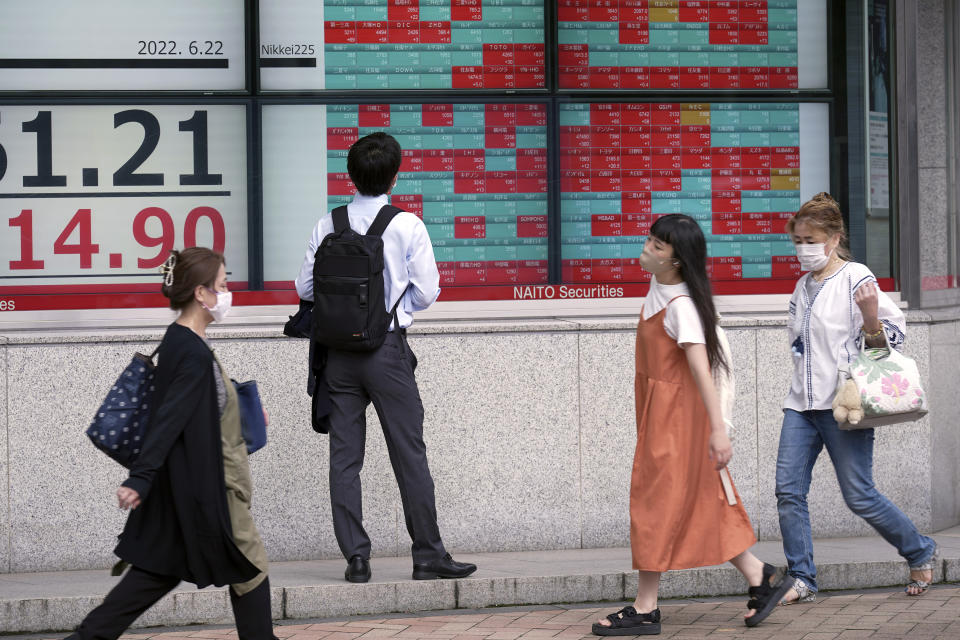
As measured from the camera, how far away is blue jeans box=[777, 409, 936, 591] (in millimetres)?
6023

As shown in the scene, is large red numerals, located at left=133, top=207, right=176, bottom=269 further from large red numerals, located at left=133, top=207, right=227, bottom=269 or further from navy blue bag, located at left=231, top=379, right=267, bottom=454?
navy blue bag, located at left=231, top=379, right=267, bottom=454

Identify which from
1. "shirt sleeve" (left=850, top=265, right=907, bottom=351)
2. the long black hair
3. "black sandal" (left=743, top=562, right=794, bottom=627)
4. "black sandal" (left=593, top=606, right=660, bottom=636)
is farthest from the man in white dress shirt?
"shirt sleeve" (left=850, top=265, right=907, bottom=351)

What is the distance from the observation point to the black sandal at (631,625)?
18.3ft

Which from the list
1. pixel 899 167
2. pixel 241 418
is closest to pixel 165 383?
pixel 241 418

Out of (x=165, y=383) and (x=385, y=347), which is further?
(x=385, y=347)

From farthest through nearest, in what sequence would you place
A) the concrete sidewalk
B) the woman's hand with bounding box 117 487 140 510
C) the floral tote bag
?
1. the concrete sidewalk
2. the floral tote bag
3. the woman's hand with bounding box 117 487 140 510

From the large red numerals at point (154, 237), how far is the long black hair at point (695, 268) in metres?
3.18

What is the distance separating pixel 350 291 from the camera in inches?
234

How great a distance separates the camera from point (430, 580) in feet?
20.6

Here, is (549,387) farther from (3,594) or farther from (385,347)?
(3,594)

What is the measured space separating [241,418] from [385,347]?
1.47 metres

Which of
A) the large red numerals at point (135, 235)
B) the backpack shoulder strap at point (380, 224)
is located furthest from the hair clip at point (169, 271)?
the large red numerals at point (135, 235)

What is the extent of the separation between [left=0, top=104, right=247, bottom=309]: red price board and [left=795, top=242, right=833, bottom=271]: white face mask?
3138mm

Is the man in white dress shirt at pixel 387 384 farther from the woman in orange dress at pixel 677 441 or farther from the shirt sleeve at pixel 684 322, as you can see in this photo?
the shirt sleeve at pixel 684 322
